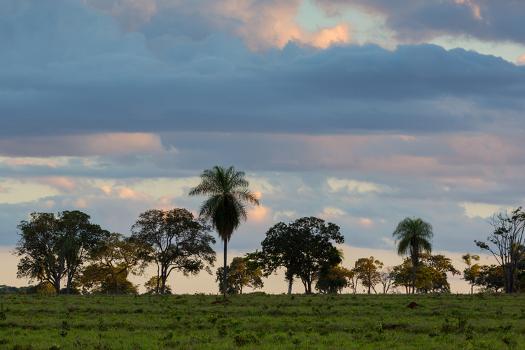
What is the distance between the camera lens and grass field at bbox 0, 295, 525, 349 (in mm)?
34719

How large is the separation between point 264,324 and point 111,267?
91760 mm

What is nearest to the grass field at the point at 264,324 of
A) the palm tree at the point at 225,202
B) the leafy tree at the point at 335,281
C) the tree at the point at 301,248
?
the palm tree at the point at 225,202

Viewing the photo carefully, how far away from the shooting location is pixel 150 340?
35.5 meters

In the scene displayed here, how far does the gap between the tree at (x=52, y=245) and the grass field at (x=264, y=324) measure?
206 feet

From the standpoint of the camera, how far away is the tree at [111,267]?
127056 mm

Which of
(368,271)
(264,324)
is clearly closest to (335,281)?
(368,271)

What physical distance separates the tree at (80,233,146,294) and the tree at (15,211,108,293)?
2.89 m

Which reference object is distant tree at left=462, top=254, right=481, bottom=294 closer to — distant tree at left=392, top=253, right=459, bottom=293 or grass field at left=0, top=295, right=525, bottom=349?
distant tree at left=392, top=253, right=459, bottom=293

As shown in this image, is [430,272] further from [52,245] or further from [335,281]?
[52,245]

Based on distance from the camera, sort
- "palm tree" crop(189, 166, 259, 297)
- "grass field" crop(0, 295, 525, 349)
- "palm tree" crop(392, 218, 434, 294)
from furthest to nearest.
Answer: "palm tree" crop(392, 218, 434, 294) < "palm tree" crop(189, 166, 259, 297) < "grass field" crop(0, 295, 525, 349)

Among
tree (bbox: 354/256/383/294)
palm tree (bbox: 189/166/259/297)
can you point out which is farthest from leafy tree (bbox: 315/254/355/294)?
palm tree (bbox: 189/166/259/297)

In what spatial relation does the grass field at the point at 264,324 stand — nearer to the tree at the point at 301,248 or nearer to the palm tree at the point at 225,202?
the palm tree at the point at 225,202

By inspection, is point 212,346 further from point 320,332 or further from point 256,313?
point 256,313

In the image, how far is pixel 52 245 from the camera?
4872 inches
